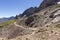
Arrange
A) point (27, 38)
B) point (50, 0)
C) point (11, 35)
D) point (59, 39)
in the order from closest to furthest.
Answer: point (59, 39)
point (27, 38)
point (11, 35)
point (50, 0)

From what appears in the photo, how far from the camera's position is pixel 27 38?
23.9 meters

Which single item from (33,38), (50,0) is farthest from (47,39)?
(50,0)

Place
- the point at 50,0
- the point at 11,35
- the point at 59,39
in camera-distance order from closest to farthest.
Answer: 1. the point at 59,39
2. the point at 11,35
3. the point at 50,0

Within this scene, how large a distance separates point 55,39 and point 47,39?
1183mm

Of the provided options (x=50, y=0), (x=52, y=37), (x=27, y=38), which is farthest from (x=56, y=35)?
(x=50, y=0)

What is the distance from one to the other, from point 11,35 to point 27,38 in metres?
13.0

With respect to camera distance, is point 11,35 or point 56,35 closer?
point 56,35

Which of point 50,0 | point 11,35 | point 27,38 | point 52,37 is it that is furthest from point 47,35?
point 50,0

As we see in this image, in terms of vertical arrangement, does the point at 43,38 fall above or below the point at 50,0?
below

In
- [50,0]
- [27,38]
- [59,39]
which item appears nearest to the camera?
[59,39]

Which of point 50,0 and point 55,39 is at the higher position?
point 50,0

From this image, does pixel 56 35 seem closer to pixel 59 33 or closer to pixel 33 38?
pixel 59 33

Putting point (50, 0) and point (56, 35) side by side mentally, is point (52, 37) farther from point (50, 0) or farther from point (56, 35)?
point (50, 0)

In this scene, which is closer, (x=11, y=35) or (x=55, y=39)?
(x=55, y=39)
